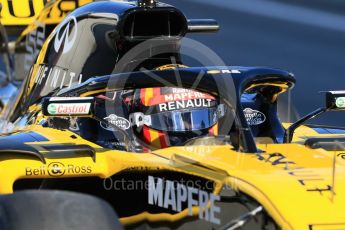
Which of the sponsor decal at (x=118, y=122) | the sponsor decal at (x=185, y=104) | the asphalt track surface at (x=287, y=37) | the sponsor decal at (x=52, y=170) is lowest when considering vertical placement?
the asphalt track surface at (x=287, y=37)

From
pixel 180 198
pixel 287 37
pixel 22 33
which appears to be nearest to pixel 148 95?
pixel 180 198

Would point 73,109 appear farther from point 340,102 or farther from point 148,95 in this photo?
point 340,102

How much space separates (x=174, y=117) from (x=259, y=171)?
1.12 m

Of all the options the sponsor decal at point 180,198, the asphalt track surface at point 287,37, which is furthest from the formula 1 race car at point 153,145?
the asphalt track surface at point 287,37

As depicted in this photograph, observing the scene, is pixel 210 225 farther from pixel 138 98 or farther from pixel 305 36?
pixel 305 36

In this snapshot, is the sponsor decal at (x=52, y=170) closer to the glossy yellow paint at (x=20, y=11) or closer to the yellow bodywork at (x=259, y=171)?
the yellow bodywork at (x=259, y=171)

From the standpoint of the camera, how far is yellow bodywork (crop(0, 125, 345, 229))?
12.5 ft

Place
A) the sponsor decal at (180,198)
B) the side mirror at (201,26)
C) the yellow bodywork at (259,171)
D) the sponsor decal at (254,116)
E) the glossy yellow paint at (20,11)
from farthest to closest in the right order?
the glossy yellow paint at (20,11), the side mirror at (201,26), the sponsor decal at (254,116), the sponsor decal at (180,198), the yellow bodywork at (259,171)

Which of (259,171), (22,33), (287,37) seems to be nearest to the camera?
(259,171)

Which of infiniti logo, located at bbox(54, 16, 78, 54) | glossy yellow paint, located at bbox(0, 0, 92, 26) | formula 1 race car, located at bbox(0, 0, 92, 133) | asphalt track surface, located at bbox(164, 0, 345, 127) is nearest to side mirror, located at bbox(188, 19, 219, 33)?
infiniti logo, located at bbox(54, 16, 78, 54)

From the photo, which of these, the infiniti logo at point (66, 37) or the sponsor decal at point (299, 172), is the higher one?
the sponsor decal at point (299, 172)

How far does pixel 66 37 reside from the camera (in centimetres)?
631

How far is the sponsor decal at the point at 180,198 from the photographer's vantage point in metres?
4.09

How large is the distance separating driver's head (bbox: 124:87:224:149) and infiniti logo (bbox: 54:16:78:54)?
119cm
